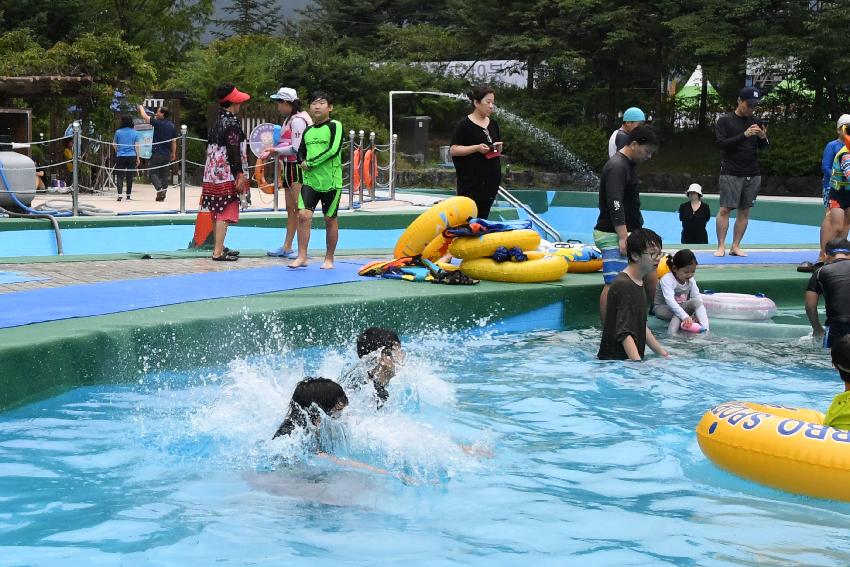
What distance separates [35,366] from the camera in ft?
21.2

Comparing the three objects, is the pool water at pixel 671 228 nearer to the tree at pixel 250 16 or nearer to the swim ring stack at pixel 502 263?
the swim ring stack at pixel 502 263

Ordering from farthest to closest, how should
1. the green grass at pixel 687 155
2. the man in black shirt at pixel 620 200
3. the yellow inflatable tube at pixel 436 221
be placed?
the green grass at pixel 687 155 < the yellow inflatable tube at pixel 436 221 < the man in black shirt at pixel 620 200

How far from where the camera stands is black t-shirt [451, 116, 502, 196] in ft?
31.8

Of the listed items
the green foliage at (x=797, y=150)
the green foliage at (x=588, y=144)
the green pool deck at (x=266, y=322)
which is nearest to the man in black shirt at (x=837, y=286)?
the green pool deck at (x=266, y=322)

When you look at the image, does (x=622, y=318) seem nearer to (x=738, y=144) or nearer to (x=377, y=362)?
(x=377, y=362)

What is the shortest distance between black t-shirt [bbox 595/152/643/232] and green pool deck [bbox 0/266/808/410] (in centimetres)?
127

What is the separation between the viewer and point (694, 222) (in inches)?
522

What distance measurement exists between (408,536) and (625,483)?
56.3 inches

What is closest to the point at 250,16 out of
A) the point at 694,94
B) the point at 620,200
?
the point at 694,94

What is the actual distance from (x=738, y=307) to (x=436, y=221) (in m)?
2.84

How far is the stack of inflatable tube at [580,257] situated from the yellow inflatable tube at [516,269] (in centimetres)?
66

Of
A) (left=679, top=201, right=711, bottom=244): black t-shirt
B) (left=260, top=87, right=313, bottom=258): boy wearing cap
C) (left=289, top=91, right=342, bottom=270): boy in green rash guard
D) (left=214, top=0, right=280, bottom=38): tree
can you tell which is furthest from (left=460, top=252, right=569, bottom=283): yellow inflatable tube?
(left=214, top=0, right=280, bottom=38): tree

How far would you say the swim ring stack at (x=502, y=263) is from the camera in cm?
979

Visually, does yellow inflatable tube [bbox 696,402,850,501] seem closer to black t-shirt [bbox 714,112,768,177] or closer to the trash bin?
black t-shirt [bbox 714,112,768,177]
